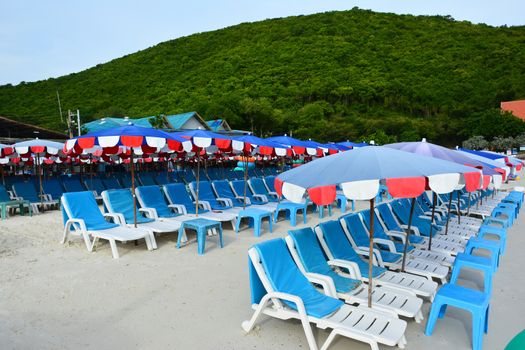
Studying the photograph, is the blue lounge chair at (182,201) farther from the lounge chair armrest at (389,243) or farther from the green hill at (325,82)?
the green hill at (325,82)

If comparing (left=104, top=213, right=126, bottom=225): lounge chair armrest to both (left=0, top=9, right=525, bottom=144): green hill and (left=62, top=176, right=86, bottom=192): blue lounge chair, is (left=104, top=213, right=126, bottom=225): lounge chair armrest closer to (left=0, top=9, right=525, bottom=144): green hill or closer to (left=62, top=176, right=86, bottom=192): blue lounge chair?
(left=62, top=176, right=86, bottom=192): blue lounge chair

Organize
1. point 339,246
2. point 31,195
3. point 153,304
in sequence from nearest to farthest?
point 153,304, point 339,246, point 31,195

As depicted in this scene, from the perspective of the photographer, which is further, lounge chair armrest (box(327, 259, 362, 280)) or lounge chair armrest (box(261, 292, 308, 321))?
lounge chair armrest (box(327, 259, 362, 280))

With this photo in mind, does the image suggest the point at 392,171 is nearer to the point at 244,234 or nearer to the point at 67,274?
the point at 67,274

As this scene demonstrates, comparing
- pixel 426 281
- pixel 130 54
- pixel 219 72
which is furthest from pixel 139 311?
pixel 130 54

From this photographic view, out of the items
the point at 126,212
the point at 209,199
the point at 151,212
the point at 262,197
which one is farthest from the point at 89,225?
the point at 262,197

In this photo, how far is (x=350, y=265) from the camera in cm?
390

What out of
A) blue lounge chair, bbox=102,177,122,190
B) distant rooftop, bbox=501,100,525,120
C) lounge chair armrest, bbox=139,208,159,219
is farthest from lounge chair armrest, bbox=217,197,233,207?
distant rooftop, bbox=501,100,525,120

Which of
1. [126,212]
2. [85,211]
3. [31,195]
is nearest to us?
[85,211]

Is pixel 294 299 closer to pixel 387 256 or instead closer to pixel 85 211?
pixel 387 256

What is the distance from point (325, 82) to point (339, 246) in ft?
183

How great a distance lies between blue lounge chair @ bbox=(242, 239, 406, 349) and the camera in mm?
2658

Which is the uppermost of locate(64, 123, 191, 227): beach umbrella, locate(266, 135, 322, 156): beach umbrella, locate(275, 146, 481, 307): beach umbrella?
locate(64, 123, 191, 227): beach umbrella

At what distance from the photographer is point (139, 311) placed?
3.58 m
